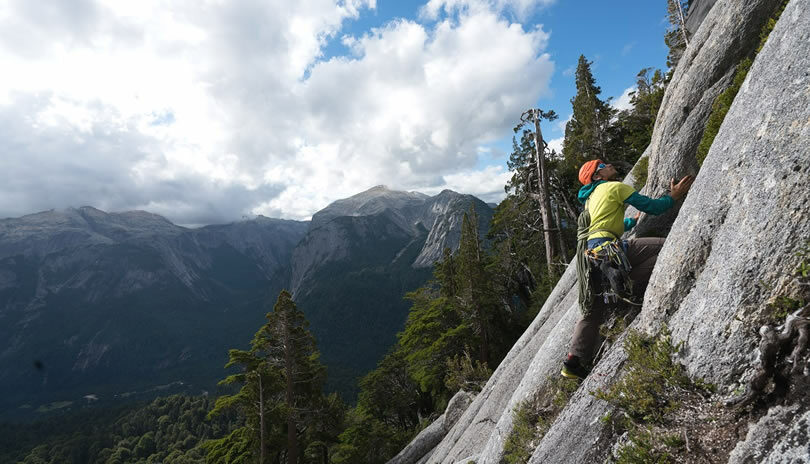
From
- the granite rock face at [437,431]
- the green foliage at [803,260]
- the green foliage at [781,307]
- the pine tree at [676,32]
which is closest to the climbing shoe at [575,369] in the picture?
the green foliage at [781,307]

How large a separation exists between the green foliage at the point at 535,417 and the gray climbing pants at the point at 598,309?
625mm

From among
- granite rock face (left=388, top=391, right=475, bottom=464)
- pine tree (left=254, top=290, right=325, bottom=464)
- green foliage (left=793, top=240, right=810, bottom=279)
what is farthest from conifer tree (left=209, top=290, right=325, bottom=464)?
green foliage (left=793, top=240, right=810, bottom=279)

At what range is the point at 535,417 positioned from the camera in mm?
6457

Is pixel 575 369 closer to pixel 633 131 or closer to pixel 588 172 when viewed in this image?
pixel 588 172

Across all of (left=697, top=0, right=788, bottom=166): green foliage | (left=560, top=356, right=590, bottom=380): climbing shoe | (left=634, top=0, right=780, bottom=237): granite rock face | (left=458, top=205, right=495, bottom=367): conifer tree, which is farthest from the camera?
(left=458, top=205, right=495, bottom=367): conifer tree

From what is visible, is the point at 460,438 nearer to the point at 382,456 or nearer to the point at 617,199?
the point at 617,199

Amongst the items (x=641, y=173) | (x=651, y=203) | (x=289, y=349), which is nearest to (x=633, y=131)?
(x=641, y=173)

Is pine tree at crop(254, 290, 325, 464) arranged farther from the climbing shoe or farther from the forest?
the climbing shoe

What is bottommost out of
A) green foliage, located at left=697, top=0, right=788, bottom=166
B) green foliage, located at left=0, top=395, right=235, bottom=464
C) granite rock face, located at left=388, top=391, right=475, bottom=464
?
green foliage, located at left=0, top=395, right=235, bottom=464

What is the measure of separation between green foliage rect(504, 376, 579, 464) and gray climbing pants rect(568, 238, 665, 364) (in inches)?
24.6

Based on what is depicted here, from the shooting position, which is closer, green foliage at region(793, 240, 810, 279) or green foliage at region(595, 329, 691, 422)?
green foliage at region(793, 240, 810, 279)

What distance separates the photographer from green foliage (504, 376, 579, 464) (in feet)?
19.8

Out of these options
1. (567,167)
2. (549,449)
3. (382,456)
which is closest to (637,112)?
(567,167)

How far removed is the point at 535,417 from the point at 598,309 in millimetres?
2373
